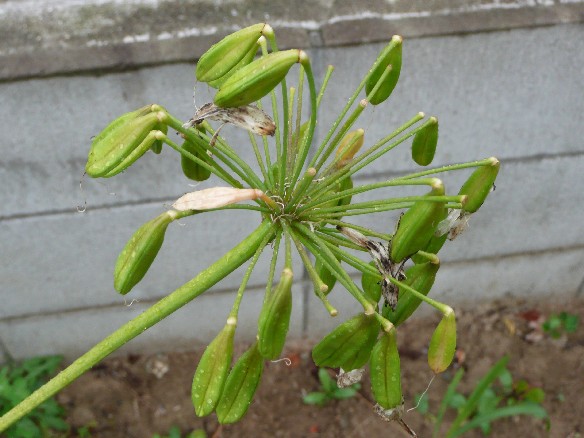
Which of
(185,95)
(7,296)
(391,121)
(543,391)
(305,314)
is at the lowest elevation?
(543,391)

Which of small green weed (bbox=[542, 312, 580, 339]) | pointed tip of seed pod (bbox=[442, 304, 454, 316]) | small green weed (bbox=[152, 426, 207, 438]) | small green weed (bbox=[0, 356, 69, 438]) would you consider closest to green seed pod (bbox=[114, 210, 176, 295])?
pointed tip of seed pod (bbox=[442, 304, 454, 316])

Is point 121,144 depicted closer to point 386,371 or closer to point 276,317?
point 276,317

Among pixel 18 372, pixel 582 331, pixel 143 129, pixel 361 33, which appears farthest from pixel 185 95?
pixel 582 331

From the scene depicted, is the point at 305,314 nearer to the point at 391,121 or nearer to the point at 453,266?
the point at 453,266

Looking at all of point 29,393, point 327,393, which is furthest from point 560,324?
point 29,393

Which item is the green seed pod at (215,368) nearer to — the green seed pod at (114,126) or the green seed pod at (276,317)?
the green seed pod at (276,317)

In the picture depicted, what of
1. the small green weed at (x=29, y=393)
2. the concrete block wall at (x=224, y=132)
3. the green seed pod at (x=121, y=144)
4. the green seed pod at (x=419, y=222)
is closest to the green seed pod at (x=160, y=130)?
the green seed pod at (x=121, y=144)

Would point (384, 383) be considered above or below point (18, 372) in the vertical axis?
above

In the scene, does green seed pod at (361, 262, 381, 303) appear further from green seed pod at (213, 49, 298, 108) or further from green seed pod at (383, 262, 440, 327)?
green seed pod at (213, 49, 298, 108)
